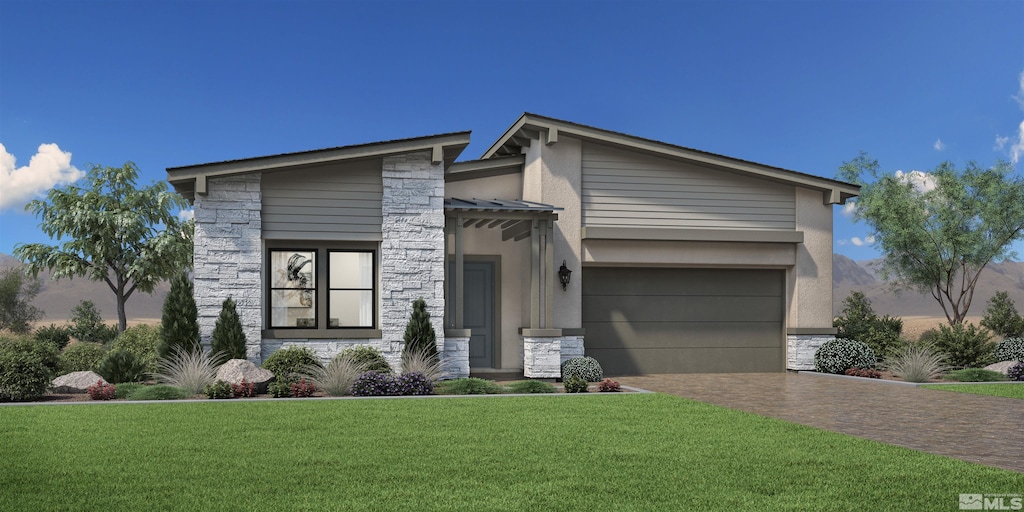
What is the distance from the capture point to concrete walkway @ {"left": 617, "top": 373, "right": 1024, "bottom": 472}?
29.8ft

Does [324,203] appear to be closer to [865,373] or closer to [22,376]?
[22,376]

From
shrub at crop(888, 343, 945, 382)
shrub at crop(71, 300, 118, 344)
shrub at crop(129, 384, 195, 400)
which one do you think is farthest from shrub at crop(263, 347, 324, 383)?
shrub at crop(71, 300, 118, 344)

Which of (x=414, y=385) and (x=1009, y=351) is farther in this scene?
(x=1009, y=351)

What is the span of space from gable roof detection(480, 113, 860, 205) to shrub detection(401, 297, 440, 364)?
4.59 metres

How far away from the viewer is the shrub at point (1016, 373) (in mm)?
17156

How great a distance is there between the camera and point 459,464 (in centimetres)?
761

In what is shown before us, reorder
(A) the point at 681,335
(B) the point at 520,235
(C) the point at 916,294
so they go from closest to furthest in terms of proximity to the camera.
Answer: (B) the point at 520,235
(A) the point at 681,335
(C) the point at 916,294

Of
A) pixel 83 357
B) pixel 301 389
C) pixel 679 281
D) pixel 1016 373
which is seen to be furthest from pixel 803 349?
pixel 83 357

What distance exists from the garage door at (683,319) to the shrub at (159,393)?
8491mm

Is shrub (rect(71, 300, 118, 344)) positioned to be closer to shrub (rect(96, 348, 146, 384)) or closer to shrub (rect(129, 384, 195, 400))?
shrub (rect(96, 348, 146, 384))

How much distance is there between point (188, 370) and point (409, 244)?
484 centimetres

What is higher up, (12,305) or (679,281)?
(679,281)

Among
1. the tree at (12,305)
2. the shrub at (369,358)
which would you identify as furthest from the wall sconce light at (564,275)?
the tree at (12,305)

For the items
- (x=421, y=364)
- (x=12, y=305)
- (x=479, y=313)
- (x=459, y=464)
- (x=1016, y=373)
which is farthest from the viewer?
(x=12, y=305)
